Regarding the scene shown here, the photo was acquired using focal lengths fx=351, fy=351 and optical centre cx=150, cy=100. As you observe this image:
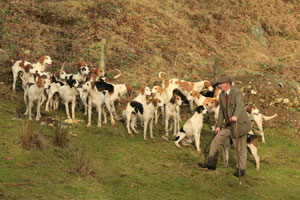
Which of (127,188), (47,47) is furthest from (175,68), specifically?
(127,188)

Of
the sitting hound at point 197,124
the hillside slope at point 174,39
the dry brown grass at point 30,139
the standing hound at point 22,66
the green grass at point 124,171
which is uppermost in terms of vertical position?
the hillside slope at point 174,39

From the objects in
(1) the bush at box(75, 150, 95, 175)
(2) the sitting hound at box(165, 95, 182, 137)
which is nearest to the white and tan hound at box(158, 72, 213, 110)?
(2) the sitting hound at box(165, 95, 182, 137)

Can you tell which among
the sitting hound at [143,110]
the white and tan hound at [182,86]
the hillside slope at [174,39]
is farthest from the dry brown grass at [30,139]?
the white and tan hound at [182,86]

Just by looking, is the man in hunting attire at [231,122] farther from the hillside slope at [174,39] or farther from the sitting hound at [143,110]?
the hillside slope at [174,39]

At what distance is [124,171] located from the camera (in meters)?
7.20

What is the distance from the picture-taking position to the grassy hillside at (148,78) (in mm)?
6578

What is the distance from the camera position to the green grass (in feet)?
19.5

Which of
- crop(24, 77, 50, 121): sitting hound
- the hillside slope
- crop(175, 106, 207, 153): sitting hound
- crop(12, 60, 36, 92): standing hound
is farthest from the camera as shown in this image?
the hillside slope

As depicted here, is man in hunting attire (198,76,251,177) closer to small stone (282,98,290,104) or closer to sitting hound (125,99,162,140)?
sitting hound (125,99,162,140)

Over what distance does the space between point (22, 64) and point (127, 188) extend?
7114mm

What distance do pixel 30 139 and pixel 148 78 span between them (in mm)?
8245

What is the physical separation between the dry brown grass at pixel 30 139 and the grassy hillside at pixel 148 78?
0.21ft

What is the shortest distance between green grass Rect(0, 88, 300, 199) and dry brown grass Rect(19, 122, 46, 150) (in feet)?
0.53

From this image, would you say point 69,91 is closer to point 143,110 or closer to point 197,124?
point 143,110
